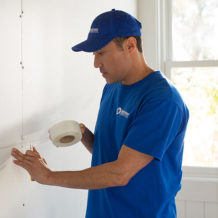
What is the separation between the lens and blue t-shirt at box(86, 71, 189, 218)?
1045mm

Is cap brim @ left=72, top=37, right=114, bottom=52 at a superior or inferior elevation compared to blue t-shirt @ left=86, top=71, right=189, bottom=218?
superior

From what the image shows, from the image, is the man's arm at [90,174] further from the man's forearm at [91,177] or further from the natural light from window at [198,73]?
the natural light from window at [198,73]

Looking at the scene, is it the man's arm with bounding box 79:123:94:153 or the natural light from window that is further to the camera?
the natural light from window

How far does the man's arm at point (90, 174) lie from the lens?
3.31ft

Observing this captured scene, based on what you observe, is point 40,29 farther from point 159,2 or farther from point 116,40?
point 159,2

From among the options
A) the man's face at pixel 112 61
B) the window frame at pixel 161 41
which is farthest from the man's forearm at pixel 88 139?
the window frame at pixel 161 41

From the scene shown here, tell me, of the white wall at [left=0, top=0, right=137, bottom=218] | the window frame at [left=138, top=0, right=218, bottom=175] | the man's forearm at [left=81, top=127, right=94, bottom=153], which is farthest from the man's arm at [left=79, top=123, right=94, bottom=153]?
the window frame at [left=138, top=0, right=218, bottom=175]

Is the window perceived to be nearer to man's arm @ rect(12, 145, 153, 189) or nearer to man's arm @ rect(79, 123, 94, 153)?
man's arm @ rect(79, 123, 94, 153)

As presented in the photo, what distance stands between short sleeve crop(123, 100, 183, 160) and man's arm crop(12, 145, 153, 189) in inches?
1.1

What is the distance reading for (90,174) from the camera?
1020 mm

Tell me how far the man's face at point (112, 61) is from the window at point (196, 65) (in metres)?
1.53

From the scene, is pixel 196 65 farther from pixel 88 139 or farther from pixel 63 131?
pixel 63 131

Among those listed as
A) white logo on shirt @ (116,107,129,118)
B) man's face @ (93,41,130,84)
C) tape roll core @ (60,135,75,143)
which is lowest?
tape roll core @ (60,135,75,143)

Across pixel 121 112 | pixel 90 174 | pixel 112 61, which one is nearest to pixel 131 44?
pixel 112 61
